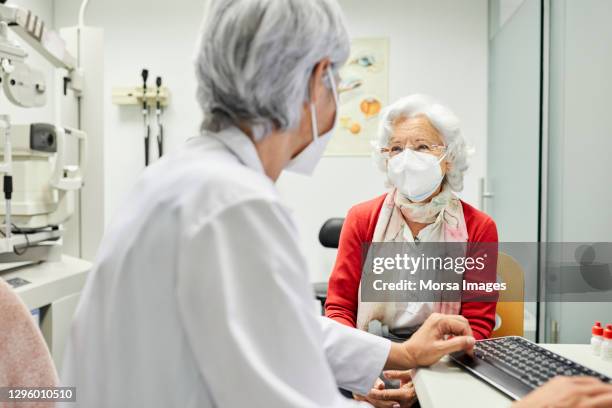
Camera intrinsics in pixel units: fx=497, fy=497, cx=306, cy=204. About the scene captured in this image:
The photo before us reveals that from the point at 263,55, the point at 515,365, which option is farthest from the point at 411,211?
the point at 263,55

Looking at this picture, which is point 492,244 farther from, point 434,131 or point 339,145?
point 339,145

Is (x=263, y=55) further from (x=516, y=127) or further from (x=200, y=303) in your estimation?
(x=516, y=127)

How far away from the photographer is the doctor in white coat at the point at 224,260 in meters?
0.53

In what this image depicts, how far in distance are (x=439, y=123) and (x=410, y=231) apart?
339mm

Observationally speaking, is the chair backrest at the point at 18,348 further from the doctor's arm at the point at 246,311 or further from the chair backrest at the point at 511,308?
the chair backrest at the point at 511,308

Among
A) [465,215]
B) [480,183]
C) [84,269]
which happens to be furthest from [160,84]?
[465,215]

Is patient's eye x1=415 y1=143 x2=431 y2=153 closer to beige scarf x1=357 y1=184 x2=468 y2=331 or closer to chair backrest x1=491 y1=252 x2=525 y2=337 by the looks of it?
beige scarf x1=357 y1=184 x2=468 y2=331

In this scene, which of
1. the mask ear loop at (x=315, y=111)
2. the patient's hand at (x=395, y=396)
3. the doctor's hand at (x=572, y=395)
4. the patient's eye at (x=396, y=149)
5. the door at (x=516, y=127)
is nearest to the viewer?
the doctor's hand at (x=572, y=395)

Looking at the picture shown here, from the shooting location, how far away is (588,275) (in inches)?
63.7

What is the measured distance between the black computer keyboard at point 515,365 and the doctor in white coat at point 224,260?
0.33 m

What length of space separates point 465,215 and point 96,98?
1.85 m

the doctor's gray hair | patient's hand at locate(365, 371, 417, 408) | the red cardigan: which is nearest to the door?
the red cardigan

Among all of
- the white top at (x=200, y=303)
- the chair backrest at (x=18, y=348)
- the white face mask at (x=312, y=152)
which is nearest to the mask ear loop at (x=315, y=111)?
the white face mask at (x=312, y=152)

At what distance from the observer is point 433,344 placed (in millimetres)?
964
